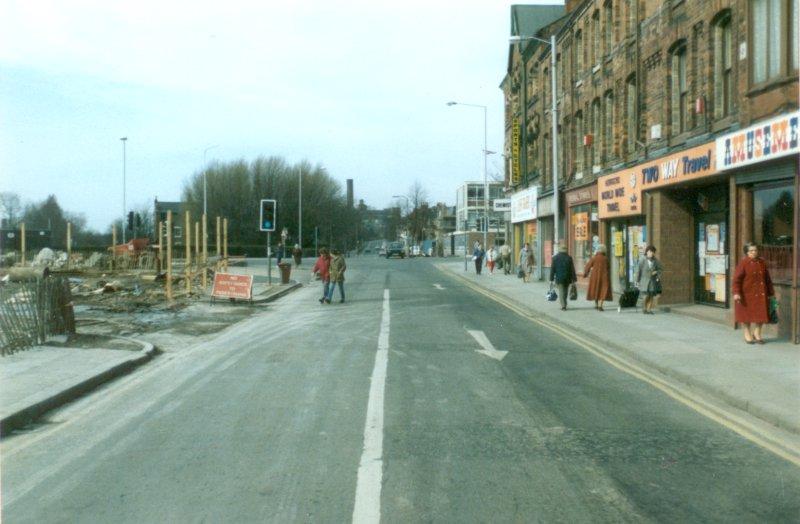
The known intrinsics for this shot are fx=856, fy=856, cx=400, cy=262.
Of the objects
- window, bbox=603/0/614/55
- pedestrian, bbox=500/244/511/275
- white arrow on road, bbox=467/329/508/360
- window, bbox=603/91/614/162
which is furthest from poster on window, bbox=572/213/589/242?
white arrow on road, bbox=467/329/508/360

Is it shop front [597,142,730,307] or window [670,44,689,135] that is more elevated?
window [670,44,689,135]

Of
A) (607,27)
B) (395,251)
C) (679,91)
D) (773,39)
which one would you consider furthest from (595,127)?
(395,251)

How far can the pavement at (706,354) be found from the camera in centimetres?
930

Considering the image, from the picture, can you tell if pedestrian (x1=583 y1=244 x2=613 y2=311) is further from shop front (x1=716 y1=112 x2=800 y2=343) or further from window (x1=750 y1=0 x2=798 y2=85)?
window (x1=750 y1=0 x2=798 y2=85)

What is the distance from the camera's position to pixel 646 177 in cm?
2302

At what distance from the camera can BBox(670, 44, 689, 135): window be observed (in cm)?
2145

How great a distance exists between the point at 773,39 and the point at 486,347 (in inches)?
301

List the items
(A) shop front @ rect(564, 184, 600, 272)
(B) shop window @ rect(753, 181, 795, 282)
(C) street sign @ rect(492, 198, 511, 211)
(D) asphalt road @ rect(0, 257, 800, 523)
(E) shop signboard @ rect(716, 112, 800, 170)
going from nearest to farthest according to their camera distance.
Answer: (D) asphalt road @ rect(0, 257, 800, 523), (E) shop signboard @ rect(716, 112, 800, 170), (B) shop window @ rect(753, 181, 795, 282), (A) shop front @ rect(564, 184, 600, 272), (C) street sign @ rect(492, 198, 511, 211)

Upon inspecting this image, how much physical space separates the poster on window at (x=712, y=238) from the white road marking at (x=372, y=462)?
11815 millimetres

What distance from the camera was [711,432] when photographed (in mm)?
7969

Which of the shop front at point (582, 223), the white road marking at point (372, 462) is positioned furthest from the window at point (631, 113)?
the white road marking at point (372, 462)

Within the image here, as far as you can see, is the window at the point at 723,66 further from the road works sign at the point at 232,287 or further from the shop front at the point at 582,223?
the road works sign at the point at 232,287

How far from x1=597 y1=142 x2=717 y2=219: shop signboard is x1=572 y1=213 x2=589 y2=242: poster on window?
3.07m

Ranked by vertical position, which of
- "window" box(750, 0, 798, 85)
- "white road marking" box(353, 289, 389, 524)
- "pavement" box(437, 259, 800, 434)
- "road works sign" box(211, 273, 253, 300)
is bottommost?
"white road marking" box(353, 289, 389, 524)
